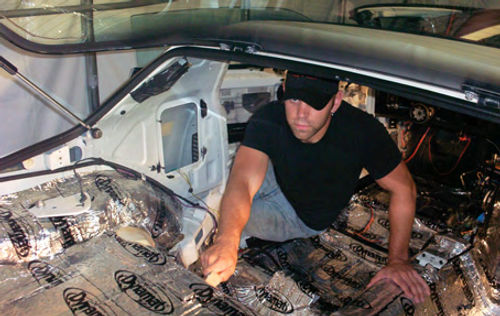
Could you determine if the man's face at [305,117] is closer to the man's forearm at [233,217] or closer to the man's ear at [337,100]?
the man's ear at [337,100]

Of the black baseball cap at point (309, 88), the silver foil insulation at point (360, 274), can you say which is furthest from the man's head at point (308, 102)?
the silver foil insulation at point (360, 274)

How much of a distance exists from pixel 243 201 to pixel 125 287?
0.84 metres

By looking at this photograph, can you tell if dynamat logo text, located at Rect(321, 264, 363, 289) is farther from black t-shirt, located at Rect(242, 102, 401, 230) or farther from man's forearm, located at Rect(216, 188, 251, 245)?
man's forearm, located at Rect(216, 188, 251, 245)

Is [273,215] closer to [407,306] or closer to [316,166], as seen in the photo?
[316,166]

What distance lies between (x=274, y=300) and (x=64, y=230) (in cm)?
110

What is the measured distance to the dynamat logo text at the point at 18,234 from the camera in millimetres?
1427

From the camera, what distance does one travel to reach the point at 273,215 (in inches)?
96.4

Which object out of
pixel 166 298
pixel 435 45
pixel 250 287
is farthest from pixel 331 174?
pixel 166 298

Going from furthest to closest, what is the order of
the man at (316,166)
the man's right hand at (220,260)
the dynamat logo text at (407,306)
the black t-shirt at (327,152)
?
the black t-shirt at (327,152) → the man at (316,166) → the dynamat logo text at (407,306) → the man's right hand at (220,260)

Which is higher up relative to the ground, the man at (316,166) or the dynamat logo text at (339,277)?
the man at (316,166)

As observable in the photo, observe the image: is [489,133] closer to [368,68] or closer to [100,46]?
[368,68]

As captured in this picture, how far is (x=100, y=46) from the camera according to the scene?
164 centimetres

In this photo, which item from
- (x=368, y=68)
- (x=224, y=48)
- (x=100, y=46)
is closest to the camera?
(x=368, y=68)

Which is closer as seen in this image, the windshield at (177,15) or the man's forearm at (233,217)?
the windshield at (177,15)
